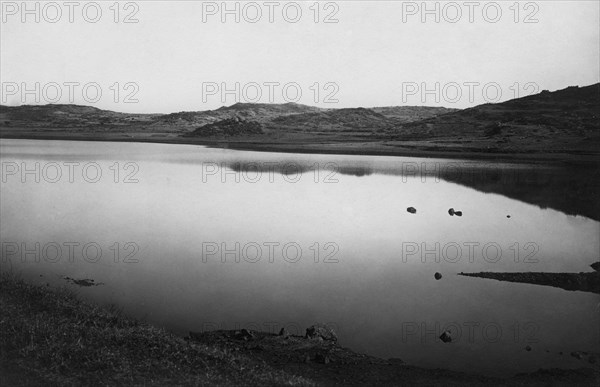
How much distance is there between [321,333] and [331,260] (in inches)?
405

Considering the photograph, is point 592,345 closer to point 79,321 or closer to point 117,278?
point 79,321

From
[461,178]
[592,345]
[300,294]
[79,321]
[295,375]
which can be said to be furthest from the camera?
[461,178]

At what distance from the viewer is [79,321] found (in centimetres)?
1598

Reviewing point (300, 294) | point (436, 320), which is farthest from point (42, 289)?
point (436, 320)

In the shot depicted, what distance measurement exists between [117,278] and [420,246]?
62.1 ft

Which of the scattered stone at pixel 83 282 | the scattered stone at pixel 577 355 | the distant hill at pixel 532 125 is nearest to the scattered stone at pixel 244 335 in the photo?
the scattered stone at pixel 83 282

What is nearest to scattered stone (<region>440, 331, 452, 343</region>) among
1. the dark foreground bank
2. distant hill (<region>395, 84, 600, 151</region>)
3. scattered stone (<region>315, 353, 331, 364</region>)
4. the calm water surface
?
the calm water surface

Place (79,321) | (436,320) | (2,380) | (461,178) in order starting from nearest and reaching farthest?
(2,380) < (79,321) < (436,320) < (461,178)

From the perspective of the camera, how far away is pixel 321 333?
17297 mm

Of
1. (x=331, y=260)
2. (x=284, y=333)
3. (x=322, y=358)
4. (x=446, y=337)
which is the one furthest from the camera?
(x=331, y=260)

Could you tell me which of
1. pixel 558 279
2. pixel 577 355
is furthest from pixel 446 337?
pixel 558 279

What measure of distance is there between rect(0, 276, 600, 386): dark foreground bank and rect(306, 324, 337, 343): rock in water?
0.13 metres

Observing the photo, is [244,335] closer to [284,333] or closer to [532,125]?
[284,333]

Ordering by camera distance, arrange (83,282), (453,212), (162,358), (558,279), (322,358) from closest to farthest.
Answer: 1. (162,358)
2. (322,358)
3. (83,282)
4. (558,279)
5. (453,212)
